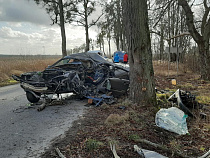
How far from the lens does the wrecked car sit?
6.02 meters

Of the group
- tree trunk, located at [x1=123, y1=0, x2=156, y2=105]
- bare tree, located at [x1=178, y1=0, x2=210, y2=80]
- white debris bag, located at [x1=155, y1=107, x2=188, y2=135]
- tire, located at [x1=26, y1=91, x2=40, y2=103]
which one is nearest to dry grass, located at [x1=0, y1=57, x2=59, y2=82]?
tire, located at [x1=26, y1=91, x2=40, y2=103]

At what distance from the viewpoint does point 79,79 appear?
6414mm

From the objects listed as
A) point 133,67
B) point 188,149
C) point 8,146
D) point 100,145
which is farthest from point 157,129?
point 8,146

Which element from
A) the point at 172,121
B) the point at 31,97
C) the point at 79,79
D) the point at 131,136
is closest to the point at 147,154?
the point at 131,136

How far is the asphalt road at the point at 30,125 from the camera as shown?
10.5ft

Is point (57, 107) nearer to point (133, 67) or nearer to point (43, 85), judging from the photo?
point (43, 85)

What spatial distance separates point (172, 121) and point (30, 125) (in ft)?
10.6

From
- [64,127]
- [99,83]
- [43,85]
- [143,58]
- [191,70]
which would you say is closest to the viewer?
[64,127]

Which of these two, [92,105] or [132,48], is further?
[92,105]

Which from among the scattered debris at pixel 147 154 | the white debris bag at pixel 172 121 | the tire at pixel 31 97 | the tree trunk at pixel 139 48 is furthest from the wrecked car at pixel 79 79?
the scattered debris at pixel 147 154

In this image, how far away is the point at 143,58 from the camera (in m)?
5.21

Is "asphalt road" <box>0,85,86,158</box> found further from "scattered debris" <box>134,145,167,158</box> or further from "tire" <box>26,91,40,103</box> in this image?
"scattered debris" <box>134,145,167,158</box>

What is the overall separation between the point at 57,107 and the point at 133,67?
2730 mm

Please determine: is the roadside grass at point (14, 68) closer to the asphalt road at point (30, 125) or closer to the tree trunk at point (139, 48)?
the asphalt road at point (30, 125)
